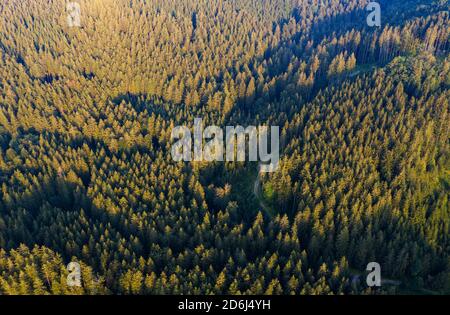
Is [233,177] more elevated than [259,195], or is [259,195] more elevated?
[233,177]

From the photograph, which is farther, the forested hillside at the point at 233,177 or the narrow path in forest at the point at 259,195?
the narrow path in forest at the point at 259,195

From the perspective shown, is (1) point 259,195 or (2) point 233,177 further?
(2) point 233,177

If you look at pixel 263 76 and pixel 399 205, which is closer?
pixel 399 205

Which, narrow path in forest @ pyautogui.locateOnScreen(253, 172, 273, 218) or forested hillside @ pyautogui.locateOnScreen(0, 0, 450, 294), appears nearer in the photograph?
forested hillside @ pyautogui.locateOnScreen(0, 0, 450, 294)

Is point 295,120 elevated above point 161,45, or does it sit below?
below

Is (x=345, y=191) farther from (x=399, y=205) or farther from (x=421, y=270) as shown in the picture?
(x=421, y=270)
